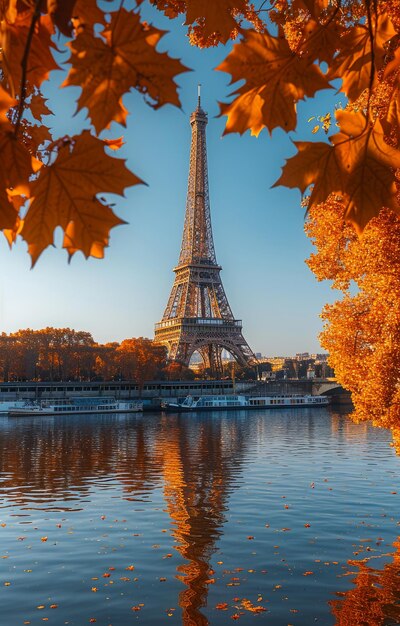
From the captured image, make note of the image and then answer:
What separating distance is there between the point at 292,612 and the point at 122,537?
17.8 ft

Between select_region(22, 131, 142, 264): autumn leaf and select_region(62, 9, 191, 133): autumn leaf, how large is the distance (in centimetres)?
8

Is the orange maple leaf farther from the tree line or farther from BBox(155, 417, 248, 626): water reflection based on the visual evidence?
the tree line

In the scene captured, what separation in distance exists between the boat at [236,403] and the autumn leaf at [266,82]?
6718 cm

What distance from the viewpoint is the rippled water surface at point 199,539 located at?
9375mm

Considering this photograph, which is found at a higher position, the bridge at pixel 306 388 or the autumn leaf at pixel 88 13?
the autumn leaf at pixel 88 13

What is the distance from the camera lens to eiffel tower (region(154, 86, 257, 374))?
8194 centimetres

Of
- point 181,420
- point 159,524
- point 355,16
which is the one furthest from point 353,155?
point 181,420

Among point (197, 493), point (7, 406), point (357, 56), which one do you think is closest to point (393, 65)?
point (357, 56)

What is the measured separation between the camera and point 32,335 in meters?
88.2

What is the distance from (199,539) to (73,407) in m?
53.5

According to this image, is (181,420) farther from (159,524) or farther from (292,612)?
(292,612)

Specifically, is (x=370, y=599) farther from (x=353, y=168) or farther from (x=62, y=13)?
(x=62, y=13)

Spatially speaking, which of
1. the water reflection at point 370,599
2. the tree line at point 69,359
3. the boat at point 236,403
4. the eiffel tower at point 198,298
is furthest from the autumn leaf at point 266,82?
the tree line at point 69,359

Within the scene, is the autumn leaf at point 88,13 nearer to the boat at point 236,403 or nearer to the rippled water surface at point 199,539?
the rippled water surface at point 199,539
